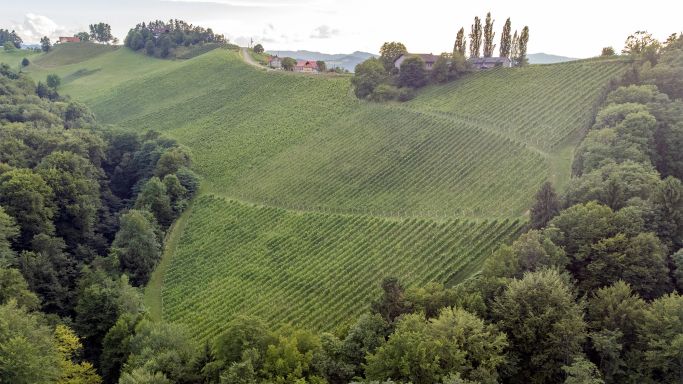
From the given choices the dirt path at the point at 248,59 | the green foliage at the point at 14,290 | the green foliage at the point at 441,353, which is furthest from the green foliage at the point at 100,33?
the green foliage at the point at 441,353

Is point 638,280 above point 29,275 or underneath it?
above

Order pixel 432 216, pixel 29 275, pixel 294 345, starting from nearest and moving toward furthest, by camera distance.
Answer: pixel 294 345
pixel 29 275
pixel 432 216

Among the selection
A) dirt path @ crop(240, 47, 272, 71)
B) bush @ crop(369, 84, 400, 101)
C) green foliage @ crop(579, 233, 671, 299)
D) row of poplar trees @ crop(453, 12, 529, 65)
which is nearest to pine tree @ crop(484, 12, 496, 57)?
row of poplar trees @ crop(453, 12, 529, 65)

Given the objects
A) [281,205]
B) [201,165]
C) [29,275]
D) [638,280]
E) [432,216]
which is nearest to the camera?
[638,280]

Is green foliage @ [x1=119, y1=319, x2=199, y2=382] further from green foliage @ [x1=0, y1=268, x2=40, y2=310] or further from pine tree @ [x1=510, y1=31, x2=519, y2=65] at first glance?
pine tree @ [x1=510, y1=31, x2=519, y2=65]

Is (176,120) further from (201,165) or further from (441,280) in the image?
(441,280)

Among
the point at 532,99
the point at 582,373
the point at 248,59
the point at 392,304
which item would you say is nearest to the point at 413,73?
the point at 532,99

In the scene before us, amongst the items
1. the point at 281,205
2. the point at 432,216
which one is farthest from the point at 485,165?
the point at 281,205
